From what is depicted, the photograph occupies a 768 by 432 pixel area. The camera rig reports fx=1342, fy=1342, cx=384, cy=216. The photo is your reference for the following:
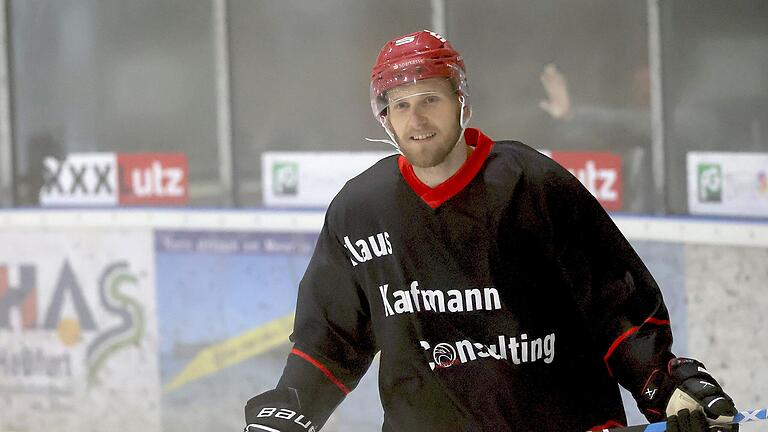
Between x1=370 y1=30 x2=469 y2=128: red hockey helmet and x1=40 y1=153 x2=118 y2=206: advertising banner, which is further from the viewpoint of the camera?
x1=40 y1=153 x2=118 y2=206: advertising banner

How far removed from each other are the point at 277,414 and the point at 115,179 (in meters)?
3.13

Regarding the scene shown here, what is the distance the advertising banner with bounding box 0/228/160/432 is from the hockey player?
9.39 feet

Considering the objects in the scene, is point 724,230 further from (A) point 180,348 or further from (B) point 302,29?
(A) point 180,348

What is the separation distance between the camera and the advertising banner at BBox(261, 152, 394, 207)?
15.7 feet

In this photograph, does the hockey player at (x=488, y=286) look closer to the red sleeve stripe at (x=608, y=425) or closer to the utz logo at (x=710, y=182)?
the red sleeve stripe at (x=608, y=425)

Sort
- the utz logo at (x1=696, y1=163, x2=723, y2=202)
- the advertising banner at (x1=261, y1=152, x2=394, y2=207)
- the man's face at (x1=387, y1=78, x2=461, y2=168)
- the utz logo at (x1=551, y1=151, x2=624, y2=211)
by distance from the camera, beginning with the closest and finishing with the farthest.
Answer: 1. the man's face at (x1=387, y1=78, x2=461, y2=168)
2. the utz logo at (x1=696, y1=163, x2=723, y2=202)
3. the utz logo at (x1=551, y1=151, x2=624, y2=211)
4. the advertising banner at (x1=261, y1=152, x2=394, y2=207)

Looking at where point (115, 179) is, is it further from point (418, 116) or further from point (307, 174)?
point (418, 116)

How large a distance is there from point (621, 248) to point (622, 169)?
1978mm

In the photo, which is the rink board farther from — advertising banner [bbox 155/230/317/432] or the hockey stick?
the hockey stick

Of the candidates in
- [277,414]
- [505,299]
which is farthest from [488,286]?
[277,414]

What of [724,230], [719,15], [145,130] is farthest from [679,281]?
[145,130]

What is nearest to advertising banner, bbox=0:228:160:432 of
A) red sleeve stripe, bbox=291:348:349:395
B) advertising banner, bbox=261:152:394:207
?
advertising banner, bbox=261:152:394:207

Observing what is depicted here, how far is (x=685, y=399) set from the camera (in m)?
2.13

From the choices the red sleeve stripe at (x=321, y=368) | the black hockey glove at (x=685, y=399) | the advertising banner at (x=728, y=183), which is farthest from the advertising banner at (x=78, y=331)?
the black hockey glove at (x=685, y=399)
